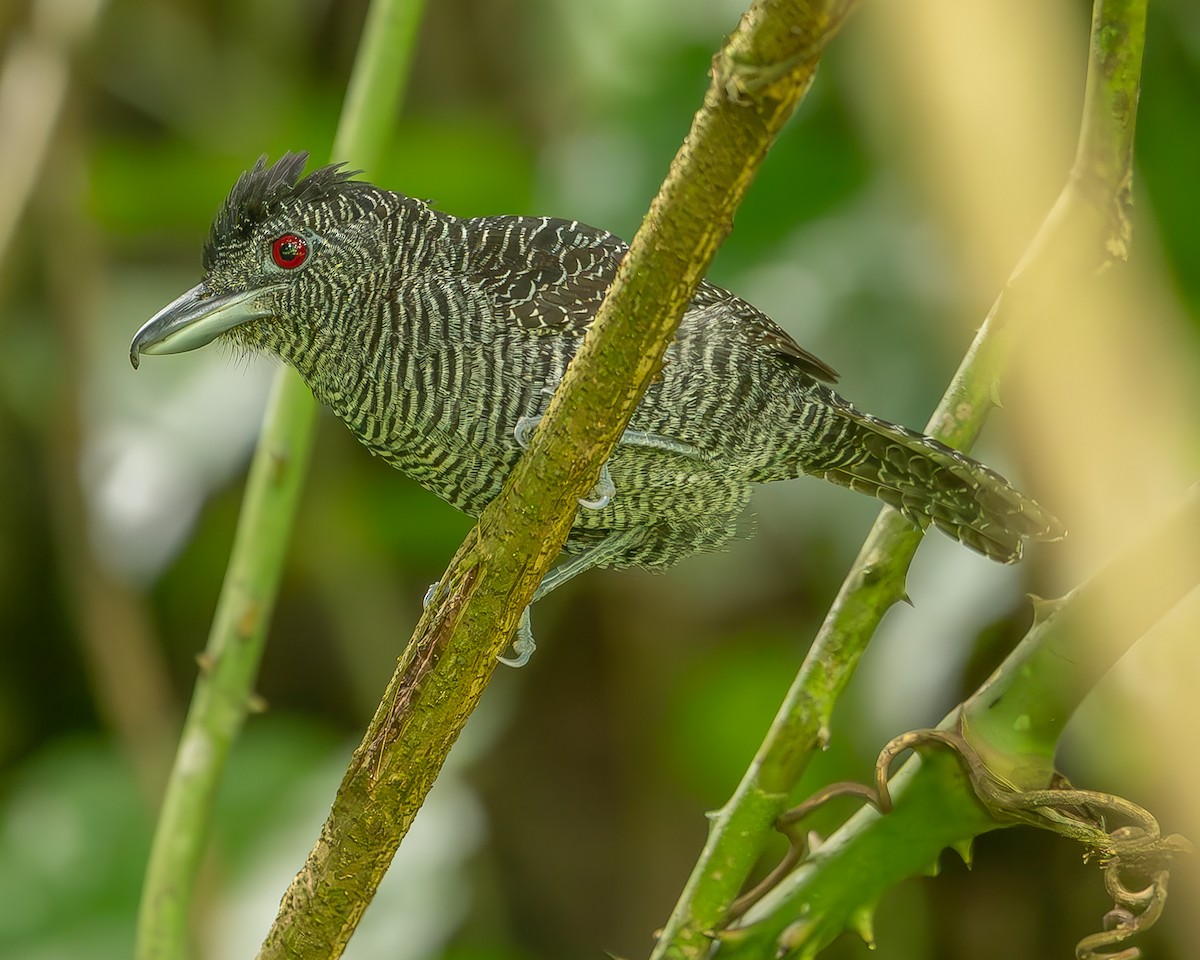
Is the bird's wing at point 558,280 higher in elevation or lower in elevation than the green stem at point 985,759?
higher

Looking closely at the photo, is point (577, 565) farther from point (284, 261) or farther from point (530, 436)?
point (284, 261)

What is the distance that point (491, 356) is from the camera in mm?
2410

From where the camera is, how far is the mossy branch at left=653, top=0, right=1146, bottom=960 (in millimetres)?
1755

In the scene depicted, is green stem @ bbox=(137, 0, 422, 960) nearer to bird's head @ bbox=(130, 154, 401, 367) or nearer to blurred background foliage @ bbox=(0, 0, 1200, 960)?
bird's head @ bbox=(130, 154, 401, 367)

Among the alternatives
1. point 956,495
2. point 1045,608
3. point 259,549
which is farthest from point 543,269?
point 1045,608

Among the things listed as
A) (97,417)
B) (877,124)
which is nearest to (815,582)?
(877,124)

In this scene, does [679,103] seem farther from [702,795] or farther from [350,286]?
[702,795]

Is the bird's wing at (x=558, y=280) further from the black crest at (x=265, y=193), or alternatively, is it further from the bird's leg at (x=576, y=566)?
the bird's leg at (x=576, y=566)

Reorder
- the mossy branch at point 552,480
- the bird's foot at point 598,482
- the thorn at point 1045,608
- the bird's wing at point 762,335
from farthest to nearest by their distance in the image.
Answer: the bird's wing at point 762,335 < the bird's foot at point 598,482 < the thorn at point 1045,608 < the mossy branch at point 552,480

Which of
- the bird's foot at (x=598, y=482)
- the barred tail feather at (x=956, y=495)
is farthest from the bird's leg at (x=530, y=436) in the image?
the barred tail feather at (x=956, y=495)

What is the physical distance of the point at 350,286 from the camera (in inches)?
98.2

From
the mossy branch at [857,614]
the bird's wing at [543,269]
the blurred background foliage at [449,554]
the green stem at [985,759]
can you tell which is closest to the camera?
the green stem at [985,759]

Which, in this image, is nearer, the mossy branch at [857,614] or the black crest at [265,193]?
the mossy branch at [857,614]

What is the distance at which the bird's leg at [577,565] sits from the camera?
8.30ft
